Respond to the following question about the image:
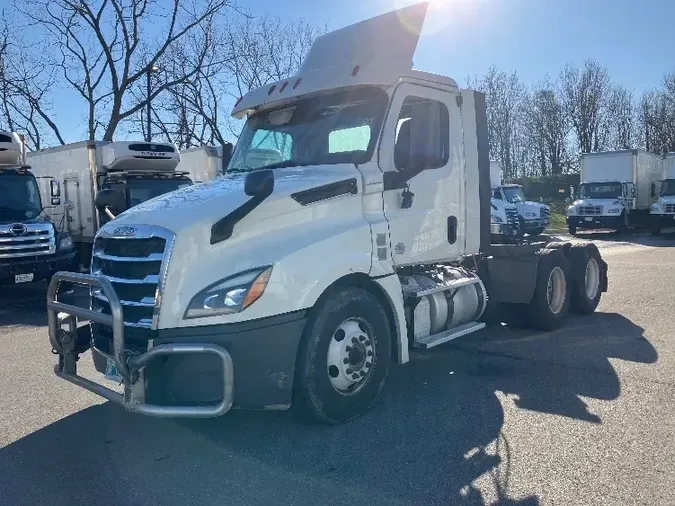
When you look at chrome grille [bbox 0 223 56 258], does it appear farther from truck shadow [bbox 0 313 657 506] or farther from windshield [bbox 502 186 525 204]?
windshield [bbox 502 186 525 204]

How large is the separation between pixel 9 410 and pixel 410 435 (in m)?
3.60

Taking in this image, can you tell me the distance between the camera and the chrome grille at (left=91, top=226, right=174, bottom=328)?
14.5 ft

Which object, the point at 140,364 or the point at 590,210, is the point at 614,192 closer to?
the point at 590,210

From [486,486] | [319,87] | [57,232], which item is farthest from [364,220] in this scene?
[57,232]


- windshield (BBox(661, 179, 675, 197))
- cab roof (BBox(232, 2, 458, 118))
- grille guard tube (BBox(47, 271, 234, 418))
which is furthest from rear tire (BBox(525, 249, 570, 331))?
windshield (BBox(661, 179, 675, 197))

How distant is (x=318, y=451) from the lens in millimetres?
4605

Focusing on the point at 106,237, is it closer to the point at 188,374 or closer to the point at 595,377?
the point at 188,374

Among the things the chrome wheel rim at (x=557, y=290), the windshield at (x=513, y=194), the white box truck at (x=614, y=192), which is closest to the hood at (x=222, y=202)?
the chrome wheel rim at (x=557, y=290)

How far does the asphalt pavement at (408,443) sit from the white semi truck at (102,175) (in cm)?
842

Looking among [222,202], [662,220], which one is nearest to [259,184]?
Answer: [222,202]

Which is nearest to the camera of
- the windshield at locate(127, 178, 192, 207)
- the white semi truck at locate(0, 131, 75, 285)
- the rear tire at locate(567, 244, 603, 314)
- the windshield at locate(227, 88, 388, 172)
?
the windshield at locate(227, 88, 388, 172)

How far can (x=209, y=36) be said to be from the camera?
31984 mm

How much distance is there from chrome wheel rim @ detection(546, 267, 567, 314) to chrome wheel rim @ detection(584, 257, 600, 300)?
0.90 meters

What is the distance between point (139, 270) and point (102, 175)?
1184cm
